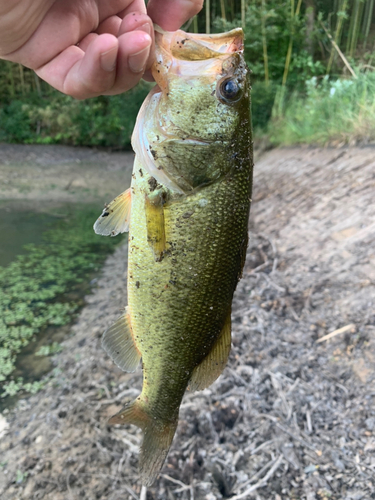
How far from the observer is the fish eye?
4.09 ft

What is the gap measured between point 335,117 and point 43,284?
531cm

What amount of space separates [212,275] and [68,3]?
1143 mm

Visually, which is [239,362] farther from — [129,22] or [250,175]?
[129,22]

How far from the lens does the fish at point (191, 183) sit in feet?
4.10

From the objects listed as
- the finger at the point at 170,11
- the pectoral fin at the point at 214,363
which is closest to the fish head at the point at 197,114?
the finger at the point at 170,11

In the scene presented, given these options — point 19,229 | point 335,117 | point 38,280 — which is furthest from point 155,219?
point 19,229

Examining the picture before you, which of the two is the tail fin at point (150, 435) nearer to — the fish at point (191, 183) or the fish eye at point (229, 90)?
the fish at point (191, 183)

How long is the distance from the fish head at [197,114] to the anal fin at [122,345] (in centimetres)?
61

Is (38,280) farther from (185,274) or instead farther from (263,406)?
(185,274)

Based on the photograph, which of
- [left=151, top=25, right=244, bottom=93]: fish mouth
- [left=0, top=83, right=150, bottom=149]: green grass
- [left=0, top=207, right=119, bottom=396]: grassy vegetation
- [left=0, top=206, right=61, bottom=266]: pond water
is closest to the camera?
[left=151, top=25, right=244, bottom=93]: fish mouth

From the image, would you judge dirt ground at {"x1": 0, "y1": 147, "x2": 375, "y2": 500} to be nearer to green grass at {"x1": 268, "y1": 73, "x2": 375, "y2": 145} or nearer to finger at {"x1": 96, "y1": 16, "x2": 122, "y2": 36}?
green grass at {"x1": 268, "y1": 73, "x2": 375, "y2": 145}

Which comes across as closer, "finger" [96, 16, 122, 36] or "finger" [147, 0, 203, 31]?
"finger" [147, 0, 203, 31]

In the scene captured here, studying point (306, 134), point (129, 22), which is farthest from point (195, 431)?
point (306, 134)

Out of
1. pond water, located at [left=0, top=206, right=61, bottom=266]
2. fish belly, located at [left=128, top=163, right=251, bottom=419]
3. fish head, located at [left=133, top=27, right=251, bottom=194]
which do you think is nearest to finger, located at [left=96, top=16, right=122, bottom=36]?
fish head, located at [left=133, top=27, right=251, bottom=194]
